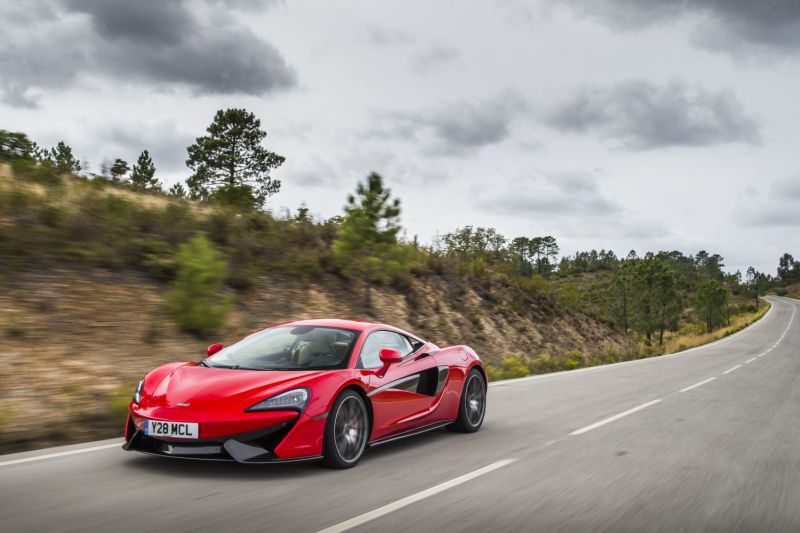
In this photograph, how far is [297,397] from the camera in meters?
5.41

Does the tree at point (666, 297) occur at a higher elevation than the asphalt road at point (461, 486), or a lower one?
higher

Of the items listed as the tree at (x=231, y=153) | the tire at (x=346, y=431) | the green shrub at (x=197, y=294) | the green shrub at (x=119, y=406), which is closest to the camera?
the tire at (x=346, y=431)

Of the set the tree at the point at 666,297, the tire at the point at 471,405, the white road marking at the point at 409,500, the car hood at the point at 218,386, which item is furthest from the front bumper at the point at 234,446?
the tree at the point at 666,297

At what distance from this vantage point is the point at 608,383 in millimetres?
15047

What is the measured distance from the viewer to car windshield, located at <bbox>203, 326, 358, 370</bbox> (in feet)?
20.0

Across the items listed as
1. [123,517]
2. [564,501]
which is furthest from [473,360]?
[123,517]

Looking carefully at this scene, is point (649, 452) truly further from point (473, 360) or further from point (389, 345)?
point (389, 345)

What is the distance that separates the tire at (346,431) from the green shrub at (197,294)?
656 centimetres

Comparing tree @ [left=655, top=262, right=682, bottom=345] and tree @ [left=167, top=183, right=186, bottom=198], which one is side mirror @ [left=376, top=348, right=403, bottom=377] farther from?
tree @ [left=655, top=262, right=682, bottom=345]

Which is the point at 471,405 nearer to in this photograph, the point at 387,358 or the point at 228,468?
the point at 387,358

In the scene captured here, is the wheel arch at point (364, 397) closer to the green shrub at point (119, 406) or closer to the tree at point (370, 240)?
the green shrub at point (119, 406)

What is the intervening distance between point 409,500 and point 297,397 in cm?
115

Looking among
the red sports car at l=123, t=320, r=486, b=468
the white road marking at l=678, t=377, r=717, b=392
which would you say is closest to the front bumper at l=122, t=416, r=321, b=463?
the red sports car at l=123, t=320, r=486, b=468

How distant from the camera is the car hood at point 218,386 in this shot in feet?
17.3
